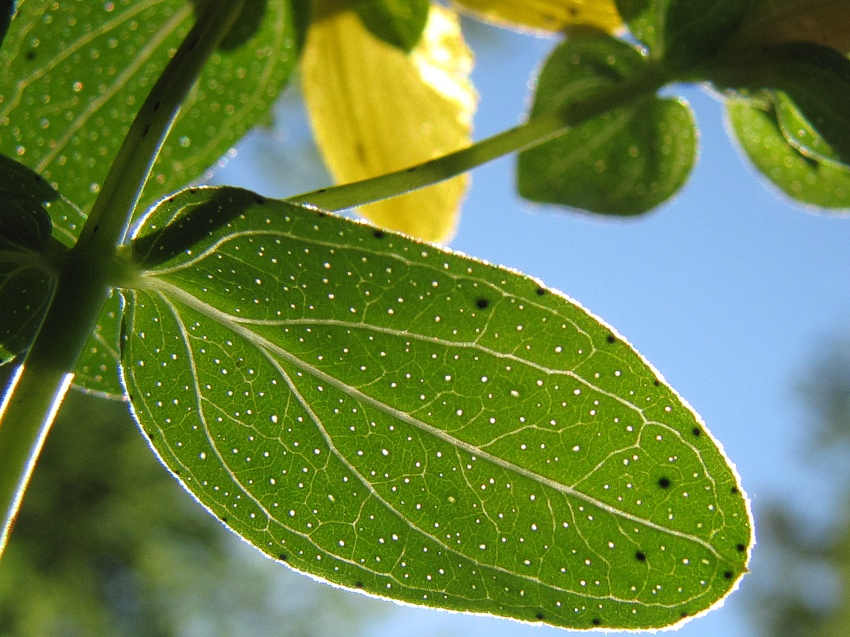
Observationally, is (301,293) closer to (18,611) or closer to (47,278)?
(47,278)

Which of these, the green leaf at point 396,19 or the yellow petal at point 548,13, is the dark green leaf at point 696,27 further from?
the green leaf at point 396,19

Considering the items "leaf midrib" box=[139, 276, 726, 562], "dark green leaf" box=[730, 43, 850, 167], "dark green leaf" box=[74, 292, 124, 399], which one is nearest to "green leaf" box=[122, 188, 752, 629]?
"leaf midrib" box=[139, 276, 726, 562]

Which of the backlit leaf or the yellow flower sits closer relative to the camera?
the backlit leaf

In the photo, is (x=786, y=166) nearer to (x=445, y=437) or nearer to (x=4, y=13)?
(x=445, y=437)

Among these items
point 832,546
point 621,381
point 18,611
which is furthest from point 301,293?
point 832,546

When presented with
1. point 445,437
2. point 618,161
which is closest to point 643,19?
point 618,161

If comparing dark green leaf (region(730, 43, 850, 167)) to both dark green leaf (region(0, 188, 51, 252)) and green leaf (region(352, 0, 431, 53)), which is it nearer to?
green leaf (region(352, 0, 431, 53))

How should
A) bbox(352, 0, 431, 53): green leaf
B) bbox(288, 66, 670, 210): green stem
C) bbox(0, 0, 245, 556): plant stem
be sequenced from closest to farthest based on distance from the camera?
bbox(0, 0, 245, 556): plant stem < bbox(288, 66, 670, 210): green stem < bbox(352, 0, 431, 53): green leaf
